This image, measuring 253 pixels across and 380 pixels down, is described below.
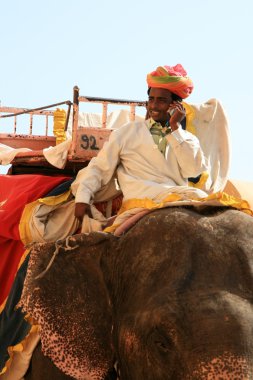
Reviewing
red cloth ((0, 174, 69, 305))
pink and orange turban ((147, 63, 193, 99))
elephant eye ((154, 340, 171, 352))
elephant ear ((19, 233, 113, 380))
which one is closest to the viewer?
elephant eye ((154, 340, 171, 352))

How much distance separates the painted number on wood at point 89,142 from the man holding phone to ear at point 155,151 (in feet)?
2.35

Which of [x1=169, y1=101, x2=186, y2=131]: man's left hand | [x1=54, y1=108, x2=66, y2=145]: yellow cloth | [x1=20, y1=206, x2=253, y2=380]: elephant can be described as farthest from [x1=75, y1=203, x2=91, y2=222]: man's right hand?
[x1=54, y1=108, x2=66, y2=145]: yellow cloth

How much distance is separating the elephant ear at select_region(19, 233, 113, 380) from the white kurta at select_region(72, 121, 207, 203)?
0.62 metres

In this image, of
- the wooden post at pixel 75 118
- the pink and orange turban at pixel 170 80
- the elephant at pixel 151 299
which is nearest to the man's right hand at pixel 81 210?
the elephant at pixel 151 299

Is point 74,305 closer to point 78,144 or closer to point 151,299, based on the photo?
point 151,299

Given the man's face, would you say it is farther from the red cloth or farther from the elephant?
the elephant

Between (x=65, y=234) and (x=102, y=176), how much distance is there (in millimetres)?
386

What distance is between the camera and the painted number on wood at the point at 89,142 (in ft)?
18.3

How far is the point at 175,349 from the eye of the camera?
3.43m

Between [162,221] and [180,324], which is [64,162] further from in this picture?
[180,324]

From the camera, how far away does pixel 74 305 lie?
13.2 feet

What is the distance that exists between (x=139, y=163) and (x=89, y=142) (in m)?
0.86

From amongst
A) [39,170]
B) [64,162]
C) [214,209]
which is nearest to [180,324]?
[214,209]

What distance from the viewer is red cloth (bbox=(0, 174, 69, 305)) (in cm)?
504
